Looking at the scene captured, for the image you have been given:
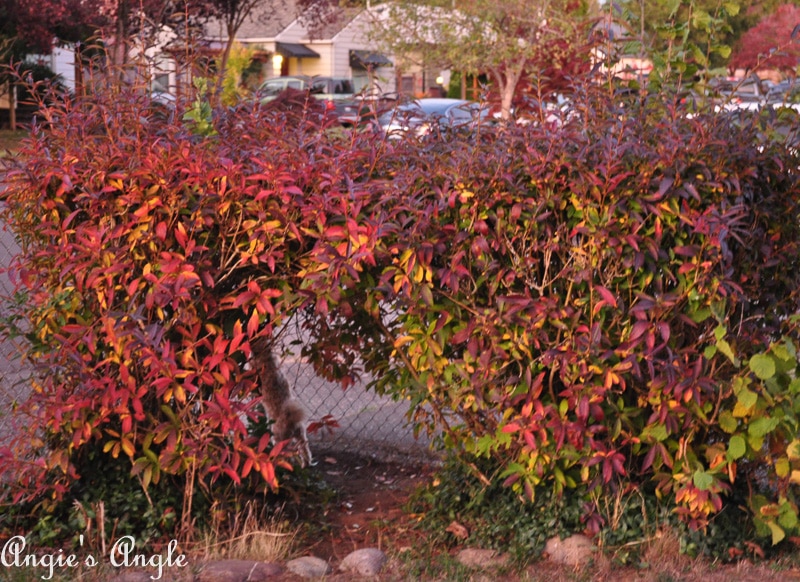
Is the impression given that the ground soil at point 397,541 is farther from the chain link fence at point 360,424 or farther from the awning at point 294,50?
the awning at point 294,50

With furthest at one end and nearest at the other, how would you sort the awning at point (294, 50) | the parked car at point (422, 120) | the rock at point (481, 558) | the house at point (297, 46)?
the awning at point (294, 50) < the house at point (297, 46) < the parked car at point (422, 120) < the rock at point (481, 558)

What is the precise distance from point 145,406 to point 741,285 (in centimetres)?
237

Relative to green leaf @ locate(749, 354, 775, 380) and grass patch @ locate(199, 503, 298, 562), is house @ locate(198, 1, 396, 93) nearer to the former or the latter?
grass patch @ locate(199, 503, 298, 562)

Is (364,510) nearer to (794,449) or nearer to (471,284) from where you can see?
(471,284)

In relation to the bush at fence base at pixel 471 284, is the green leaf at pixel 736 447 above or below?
below

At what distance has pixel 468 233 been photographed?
12.1 feet

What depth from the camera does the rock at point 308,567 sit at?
3764mm

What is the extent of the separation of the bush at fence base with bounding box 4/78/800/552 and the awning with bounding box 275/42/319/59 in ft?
126

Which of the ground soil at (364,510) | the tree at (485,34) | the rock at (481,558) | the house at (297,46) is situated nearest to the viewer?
the rock at (481,558)

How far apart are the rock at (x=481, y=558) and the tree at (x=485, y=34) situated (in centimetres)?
2101

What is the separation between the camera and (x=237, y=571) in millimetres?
3666

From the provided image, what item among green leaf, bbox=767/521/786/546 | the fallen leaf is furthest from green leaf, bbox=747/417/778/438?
the fallen leaf

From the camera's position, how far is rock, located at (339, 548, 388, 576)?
12.5 feet

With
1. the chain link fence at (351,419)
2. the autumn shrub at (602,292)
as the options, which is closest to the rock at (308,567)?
the autumn shrub at (602,292)
